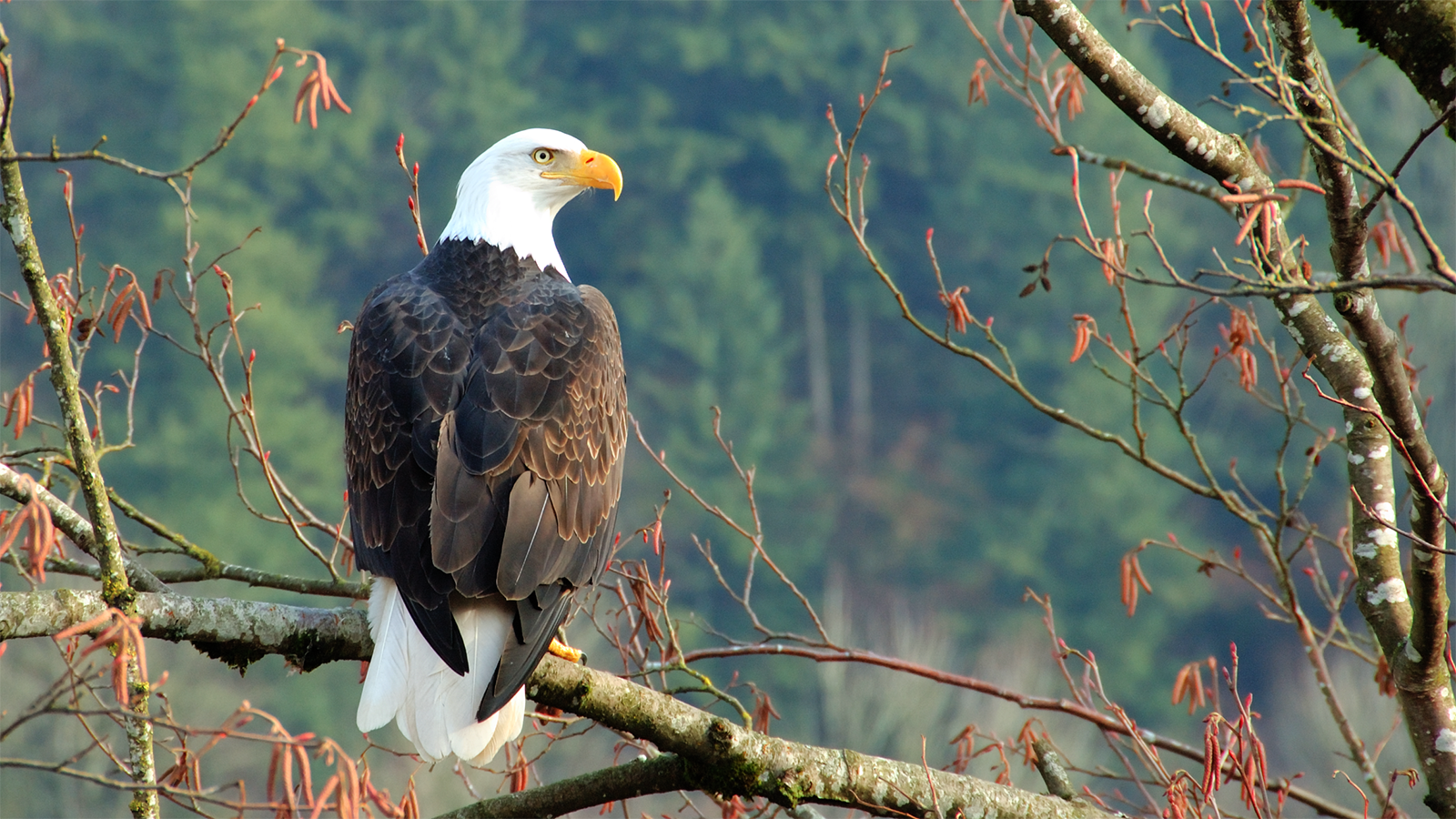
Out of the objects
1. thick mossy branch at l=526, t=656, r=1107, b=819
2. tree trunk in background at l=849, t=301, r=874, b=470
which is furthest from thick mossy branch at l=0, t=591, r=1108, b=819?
tree trunk in background at l=849, t=301, r=874, b=470

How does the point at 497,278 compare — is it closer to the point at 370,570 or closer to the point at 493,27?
the point at 370,570

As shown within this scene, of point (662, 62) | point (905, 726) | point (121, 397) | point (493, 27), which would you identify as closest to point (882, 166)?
point (662, 62)

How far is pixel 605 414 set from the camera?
140 inches

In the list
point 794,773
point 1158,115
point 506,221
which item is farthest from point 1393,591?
point 506,221

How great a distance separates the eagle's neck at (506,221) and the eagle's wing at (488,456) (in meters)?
0.50

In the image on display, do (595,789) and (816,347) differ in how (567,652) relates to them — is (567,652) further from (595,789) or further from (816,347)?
(816,347)

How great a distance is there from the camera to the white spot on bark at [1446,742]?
2605 millimetres

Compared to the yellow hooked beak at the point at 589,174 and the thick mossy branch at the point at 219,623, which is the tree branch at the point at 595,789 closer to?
the thick mossy branch at the point at 219,623

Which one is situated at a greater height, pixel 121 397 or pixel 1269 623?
pixel 121 397

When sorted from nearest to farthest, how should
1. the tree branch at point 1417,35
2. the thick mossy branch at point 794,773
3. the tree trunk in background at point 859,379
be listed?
the tree branch at point 1417,35
the thick mossy branch at point 794,773
the tree trunk in background at point 859,379

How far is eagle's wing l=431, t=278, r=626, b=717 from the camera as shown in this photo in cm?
297

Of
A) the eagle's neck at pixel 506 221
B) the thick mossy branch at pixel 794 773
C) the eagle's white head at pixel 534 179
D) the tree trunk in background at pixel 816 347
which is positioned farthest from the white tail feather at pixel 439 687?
the tree trunk in background at pixel 816 347

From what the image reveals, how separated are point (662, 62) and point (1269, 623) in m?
24.8

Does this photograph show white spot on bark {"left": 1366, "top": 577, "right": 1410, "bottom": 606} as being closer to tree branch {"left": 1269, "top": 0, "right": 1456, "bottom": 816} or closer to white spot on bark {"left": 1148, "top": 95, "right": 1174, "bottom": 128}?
tree branch {"left": 1269, "top": 0, "right": 1456, "bottom": 816}
